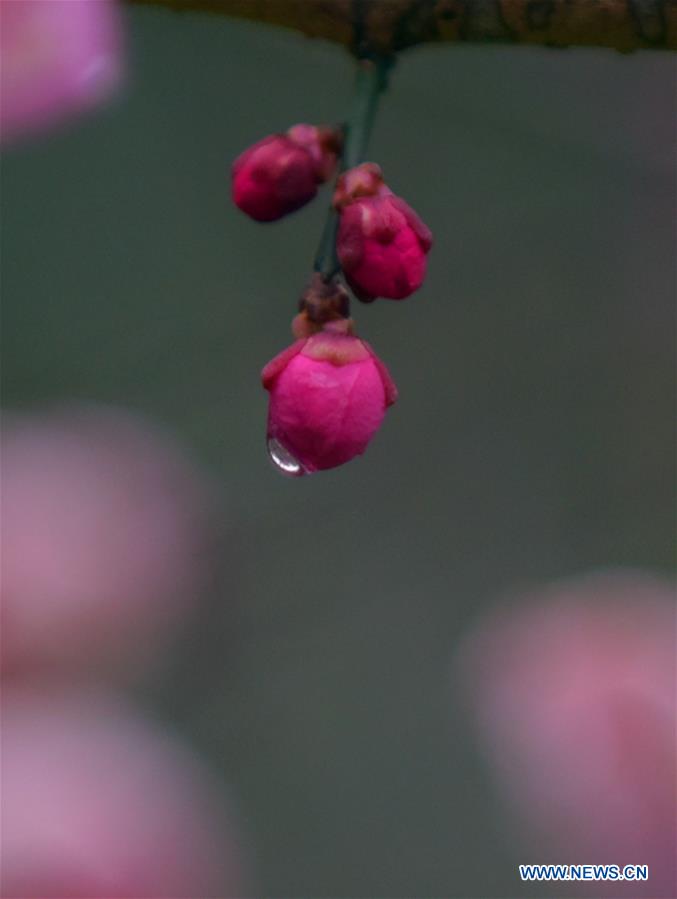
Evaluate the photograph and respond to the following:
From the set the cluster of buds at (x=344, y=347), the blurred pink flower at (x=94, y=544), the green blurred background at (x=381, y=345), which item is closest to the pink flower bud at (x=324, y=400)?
the cluster of buds at (x=344, y=347)

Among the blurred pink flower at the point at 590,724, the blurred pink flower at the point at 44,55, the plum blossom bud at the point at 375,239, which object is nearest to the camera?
the plum blossom bud at the point at 375,239

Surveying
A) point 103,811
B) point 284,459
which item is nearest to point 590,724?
point 103,811

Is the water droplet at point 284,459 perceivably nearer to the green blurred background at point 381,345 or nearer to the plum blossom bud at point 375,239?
the plum blossom bud at point 375,239

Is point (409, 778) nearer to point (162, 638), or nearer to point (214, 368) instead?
point (162, 638)

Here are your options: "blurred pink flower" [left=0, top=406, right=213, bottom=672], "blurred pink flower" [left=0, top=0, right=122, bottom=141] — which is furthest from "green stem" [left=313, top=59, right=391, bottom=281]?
"blurred pink flower" [left=0, top=406, right=213, bottom=672]

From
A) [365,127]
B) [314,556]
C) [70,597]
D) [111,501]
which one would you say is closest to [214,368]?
[314,556]

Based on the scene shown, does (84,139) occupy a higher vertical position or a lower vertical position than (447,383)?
higher
